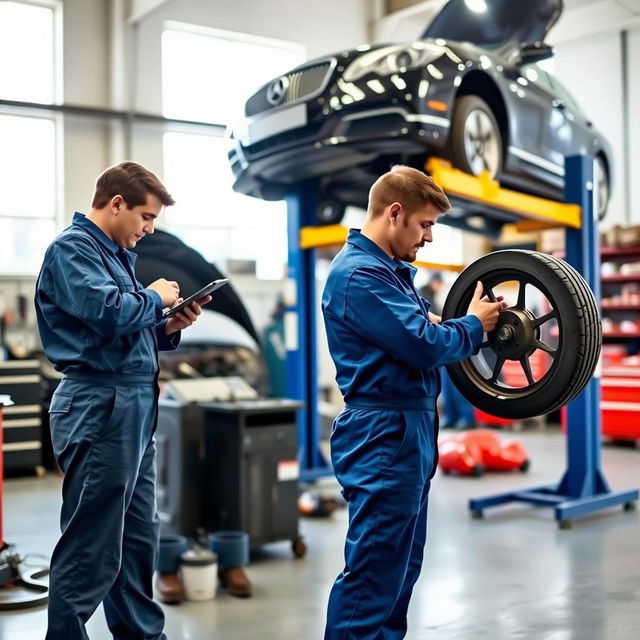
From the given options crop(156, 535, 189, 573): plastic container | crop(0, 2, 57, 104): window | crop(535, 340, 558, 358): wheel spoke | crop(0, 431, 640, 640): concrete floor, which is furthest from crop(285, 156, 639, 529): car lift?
crop(0, 2, 57, 104): window

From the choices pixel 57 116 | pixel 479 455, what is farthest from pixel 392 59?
pixel 57 116

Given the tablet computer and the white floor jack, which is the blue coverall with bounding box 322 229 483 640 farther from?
the white floor jack

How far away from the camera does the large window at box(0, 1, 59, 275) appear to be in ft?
26.5

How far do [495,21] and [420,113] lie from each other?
152 centimetres

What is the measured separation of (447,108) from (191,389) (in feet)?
5.90

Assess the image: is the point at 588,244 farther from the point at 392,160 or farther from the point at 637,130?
the point at 637,130

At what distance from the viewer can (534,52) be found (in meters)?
4.59

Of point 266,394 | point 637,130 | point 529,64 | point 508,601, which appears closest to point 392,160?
point 529,64

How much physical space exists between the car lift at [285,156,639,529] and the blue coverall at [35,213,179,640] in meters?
2.02

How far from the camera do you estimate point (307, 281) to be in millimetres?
5219

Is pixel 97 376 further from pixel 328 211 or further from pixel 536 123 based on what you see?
pixel 536 123

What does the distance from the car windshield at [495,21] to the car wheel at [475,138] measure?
0.82 metres

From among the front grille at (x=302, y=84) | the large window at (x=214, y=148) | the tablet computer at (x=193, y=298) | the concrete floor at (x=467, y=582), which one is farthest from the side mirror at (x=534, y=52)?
the large window at (x=214, y=148)

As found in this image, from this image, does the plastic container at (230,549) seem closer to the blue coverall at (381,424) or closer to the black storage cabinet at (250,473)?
the black storage cabinet at (250,473)
